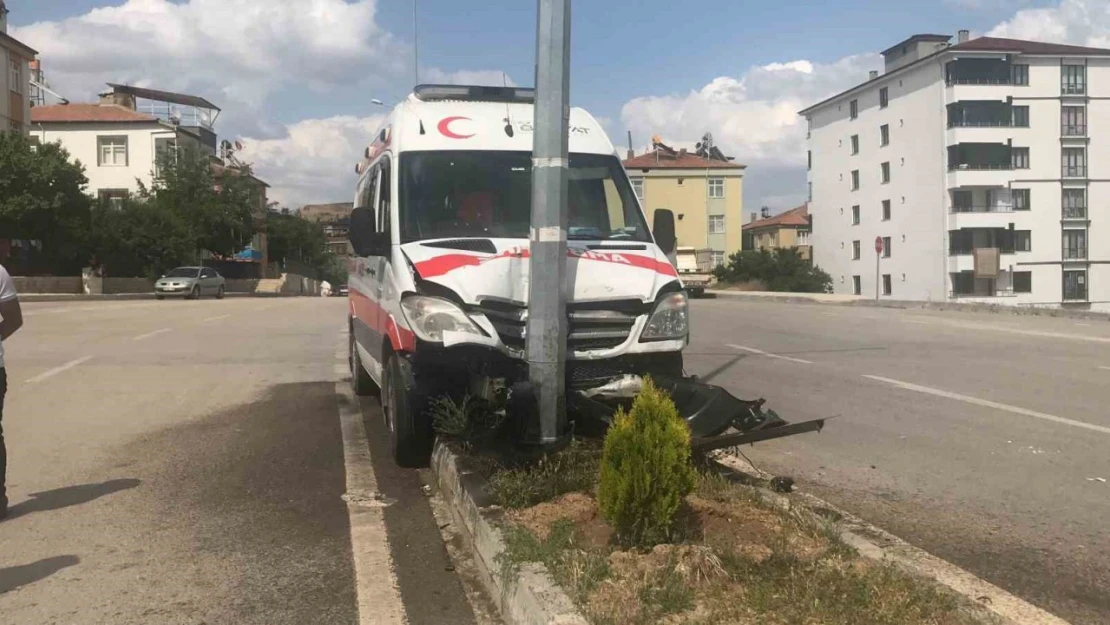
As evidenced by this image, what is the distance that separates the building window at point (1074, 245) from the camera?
63688 mm

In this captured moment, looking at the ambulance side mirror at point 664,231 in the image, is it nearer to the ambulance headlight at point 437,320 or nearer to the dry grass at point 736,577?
the ambulance headlight at point 437,320

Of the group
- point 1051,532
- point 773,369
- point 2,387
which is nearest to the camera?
point 1051,532

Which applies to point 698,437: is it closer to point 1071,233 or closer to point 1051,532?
point 1051,532

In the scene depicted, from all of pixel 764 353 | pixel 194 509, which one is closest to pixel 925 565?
pixel 194 509

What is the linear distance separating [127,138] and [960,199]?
55.1 metres

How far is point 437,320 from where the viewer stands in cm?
602

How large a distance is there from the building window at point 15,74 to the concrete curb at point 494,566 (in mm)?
49021

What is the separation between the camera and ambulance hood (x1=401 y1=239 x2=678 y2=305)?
242 inches

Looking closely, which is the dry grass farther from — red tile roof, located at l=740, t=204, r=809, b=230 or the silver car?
red tile roof, located at l=740, t=204, r=809, b=230

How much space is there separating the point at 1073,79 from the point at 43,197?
61.5 m

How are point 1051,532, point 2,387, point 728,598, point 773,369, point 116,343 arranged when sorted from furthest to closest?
point 116,343 → point 773,369 → point 2,387 → point 1051,532 → point 728,598

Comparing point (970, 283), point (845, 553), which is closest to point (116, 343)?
point (845, 553)

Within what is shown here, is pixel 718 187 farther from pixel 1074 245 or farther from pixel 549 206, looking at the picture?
pixel 549 206

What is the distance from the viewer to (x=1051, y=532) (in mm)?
5246
